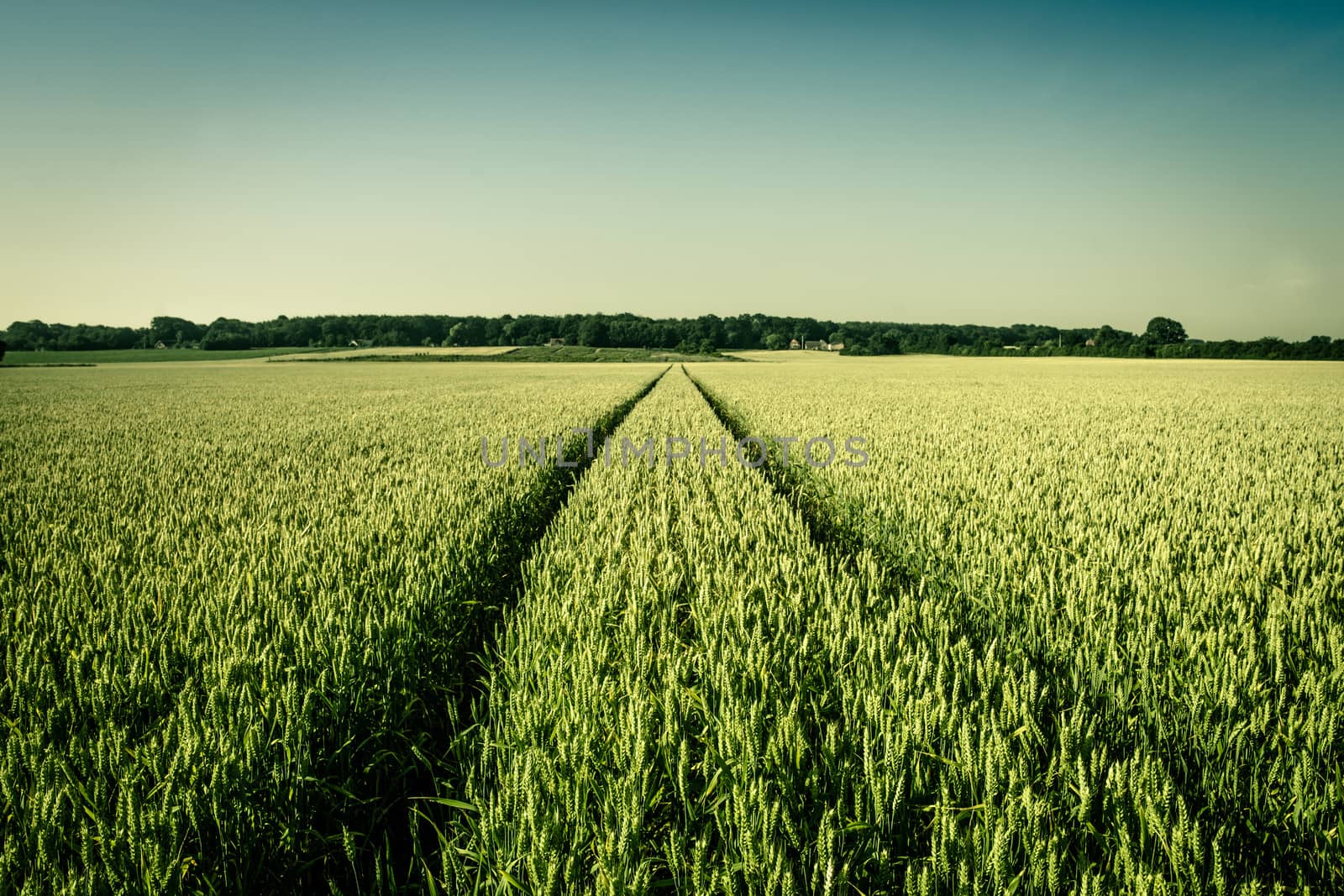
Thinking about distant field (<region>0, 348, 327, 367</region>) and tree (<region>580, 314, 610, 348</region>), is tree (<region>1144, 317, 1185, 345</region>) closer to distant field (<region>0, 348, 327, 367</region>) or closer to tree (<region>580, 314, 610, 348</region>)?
tree (<region>580, 314, 610, 348</region>)

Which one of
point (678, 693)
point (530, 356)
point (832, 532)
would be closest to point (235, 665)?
point (678, 693)

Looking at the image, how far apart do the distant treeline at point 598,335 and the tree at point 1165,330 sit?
0.48 feet

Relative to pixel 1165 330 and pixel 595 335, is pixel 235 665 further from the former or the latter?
pixel 1165 330

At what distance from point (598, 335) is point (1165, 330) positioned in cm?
9915

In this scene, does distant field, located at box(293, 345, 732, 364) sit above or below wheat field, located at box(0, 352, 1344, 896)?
above

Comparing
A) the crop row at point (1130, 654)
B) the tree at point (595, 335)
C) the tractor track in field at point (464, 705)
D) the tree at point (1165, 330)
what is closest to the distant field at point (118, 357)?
the tree at point (595, 335)

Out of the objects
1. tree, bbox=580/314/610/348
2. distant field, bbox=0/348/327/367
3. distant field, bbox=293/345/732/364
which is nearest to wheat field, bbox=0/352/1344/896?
distant field, bbox=293/345/732/364

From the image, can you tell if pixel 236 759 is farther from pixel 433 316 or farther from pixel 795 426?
pixel 433 316

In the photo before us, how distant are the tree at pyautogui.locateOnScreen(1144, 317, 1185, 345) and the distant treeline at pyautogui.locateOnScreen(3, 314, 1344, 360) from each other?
0.15 meters

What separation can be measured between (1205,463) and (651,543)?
7359 millimetres

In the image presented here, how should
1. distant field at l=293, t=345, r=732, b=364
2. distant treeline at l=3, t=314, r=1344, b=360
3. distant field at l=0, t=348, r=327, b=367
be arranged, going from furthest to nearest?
distant treeline at l=3, t=314, r=1344, b=360
distant field at l=293, t=345, r=732, b=364
distant field at l=0, t=348, r=327, b=367

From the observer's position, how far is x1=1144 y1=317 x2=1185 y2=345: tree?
4198 inches

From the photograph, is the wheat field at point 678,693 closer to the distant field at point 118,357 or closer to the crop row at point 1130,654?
the crop row at point 1130,654

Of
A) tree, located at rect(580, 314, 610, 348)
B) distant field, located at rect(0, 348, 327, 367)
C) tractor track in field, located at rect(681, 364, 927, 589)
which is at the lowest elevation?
tractor track in field, located at rect(681, 364, 927, 589)
